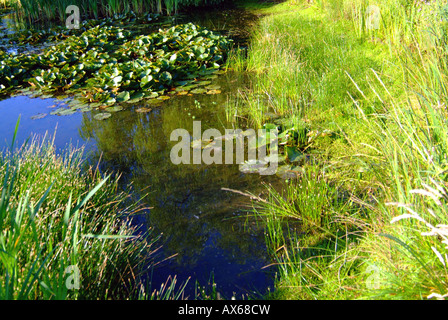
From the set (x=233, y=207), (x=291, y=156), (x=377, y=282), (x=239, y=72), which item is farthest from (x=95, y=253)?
(x=239, y=72)

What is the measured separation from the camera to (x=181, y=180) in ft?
11.2

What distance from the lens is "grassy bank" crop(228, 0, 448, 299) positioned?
1.80 meters

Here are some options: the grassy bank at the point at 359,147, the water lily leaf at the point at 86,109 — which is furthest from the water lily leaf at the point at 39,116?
the grassy bank at the point at 359,147

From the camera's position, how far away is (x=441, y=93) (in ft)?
8.49

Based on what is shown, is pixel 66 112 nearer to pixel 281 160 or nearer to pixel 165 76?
pixel 165 76

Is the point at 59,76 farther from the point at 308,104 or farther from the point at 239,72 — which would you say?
the point at 308,104

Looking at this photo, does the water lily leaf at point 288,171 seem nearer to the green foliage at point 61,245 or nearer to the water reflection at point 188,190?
the water reflection at point 188,190

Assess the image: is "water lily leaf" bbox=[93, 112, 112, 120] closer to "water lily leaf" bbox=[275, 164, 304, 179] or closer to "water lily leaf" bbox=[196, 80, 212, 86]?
"water lily leaf" bbox=[196, 80, 212, 86]

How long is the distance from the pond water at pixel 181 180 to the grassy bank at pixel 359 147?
0.23 m

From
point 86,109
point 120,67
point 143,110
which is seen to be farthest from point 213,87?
point 86,109

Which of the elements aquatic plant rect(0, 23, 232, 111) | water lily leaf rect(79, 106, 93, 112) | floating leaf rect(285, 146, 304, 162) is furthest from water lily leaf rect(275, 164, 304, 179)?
water lily leaf rect(79, 106, 93, 112)

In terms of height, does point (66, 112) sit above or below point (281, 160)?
above

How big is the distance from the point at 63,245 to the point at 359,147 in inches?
96.8

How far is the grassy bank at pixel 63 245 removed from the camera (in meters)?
1.53
